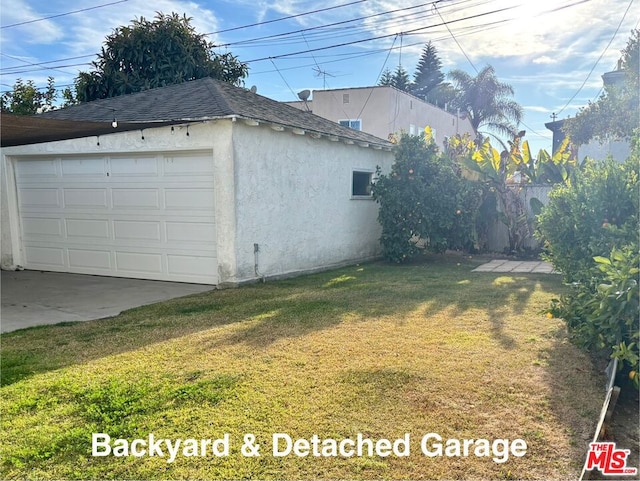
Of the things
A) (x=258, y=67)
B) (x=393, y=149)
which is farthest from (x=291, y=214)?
(x=258, y=67)

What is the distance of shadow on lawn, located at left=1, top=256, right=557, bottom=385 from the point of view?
4.62 meters

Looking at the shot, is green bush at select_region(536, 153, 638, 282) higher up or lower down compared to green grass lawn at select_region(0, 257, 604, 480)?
higher up

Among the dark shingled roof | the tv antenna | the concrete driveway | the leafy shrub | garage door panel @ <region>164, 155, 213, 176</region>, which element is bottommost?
the concrete driveway

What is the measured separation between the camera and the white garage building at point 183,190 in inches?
308

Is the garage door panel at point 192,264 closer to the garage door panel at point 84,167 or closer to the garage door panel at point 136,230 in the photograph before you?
the garage door panel at point 136,230

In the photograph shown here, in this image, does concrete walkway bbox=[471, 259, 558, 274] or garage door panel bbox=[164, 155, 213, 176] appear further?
concrete walkway bbox=[471, 259, 558, 274]

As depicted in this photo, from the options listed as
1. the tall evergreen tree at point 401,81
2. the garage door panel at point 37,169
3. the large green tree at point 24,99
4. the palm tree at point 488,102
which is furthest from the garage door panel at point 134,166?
the tall evergreen tree at point 401,81

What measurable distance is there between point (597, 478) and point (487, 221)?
10.4m

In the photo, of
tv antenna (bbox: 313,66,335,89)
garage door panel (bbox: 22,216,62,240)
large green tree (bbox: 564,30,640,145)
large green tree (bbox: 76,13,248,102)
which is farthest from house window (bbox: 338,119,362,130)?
garage door panel (bbox: 22,216,62,240)

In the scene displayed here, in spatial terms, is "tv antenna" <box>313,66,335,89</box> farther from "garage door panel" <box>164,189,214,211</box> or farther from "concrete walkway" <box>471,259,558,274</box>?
"garage door panel" <box>164,189,214,211</box>

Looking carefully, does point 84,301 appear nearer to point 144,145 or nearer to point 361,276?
point 144,145

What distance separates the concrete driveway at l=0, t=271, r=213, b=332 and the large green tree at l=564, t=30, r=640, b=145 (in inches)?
458

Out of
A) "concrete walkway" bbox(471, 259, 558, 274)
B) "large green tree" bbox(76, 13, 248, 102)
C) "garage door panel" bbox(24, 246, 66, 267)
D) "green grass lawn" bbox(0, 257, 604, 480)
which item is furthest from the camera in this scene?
"large green tree" bbox(76, 13, 248, 102)

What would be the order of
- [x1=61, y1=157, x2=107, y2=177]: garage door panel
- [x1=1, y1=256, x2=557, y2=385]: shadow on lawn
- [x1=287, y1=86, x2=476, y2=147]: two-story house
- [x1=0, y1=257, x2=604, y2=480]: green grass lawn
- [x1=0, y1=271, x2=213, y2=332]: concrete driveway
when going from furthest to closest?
[x1=287, y1=86, x2=476, y2=147]: two-story house < [x1=61, y1=157, x2=107, y2=177]: garage door panel < [x1=0, y1=271, x2=213, y2=332]: concrete driveway < [x1=1, y1=256, x2=557, y2=385]: shadow on lawn < [x1=0, y1=257, x2=604, y2=480]: green grass lawn
